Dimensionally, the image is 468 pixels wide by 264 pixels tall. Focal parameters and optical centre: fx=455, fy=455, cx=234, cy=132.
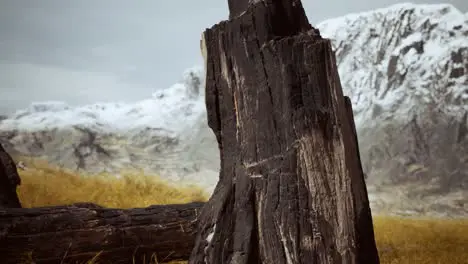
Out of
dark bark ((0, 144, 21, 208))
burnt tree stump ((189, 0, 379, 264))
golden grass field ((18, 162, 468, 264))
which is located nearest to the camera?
burnt tree stump ((189, 0, 379, 264))

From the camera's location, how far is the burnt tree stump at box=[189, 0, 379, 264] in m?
1.77

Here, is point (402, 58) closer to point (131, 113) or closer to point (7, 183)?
point (131, 113)

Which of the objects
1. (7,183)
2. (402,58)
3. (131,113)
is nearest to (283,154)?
(7,183)

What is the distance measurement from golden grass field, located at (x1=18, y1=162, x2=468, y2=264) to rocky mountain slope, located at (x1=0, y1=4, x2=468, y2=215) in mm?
336

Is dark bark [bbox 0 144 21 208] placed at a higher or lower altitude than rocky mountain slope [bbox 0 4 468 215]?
lower

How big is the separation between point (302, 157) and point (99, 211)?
1.20 meters

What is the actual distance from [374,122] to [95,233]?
395 centimetres

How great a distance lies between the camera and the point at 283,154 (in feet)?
6.12

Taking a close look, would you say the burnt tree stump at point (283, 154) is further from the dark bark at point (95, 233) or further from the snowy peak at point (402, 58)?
the snowy peak at point (402, 58)

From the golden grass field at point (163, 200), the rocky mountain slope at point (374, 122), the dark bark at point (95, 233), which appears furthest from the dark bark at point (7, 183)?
the rocky mountain slope at point (374, 122)

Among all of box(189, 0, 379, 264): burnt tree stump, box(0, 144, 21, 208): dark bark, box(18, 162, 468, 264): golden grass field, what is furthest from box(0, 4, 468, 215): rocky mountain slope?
box(189, 0, 379, 264): burnt tree stump

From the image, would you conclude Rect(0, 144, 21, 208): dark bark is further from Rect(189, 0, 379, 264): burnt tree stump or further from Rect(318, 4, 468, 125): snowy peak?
Rect(318, 4, 468, 125): snowy peak

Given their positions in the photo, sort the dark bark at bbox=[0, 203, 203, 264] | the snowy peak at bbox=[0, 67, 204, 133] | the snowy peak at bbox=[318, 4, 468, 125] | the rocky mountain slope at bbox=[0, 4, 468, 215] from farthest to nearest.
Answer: the snowy peak at bbox=[0, 67, 204, 133], the snowy peak at bbox=[318, 4, 468, 125], the rocky mountain slope at bbox=[0, 4, 468, 215], the dark bark at bbox=[0, 203, 203, 264]

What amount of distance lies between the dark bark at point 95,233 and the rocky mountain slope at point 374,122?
9.85 feet
